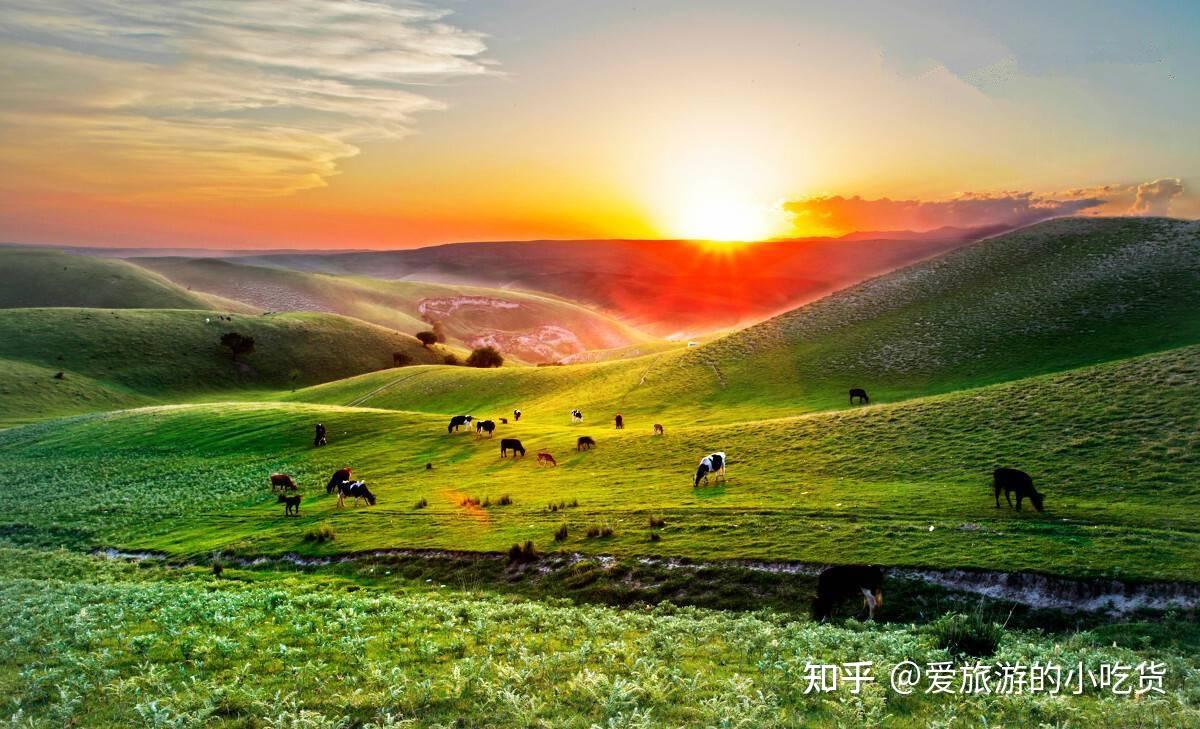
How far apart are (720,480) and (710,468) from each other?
3.38ft

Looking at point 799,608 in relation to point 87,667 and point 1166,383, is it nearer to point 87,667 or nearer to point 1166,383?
point 87,667

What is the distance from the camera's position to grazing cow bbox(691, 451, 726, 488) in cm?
3491

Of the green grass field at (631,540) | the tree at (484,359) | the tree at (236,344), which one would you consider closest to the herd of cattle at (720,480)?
the green grass field at (631,540)

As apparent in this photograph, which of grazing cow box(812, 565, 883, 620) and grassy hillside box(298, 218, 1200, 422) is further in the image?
grassy hillside box(298, 218, 1200, 422)

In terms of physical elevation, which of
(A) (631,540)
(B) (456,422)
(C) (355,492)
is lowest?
(C) (355,492)

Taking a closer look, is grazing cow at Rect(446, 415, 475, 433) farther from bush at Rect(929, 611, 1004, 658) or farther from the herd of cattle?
bush at Rect(929, 611, 1004, 658)

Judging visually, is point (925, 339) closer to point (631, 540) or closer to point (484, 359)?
point (631, 540)

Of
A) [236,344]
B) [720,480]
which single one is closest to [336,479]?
[720,480]

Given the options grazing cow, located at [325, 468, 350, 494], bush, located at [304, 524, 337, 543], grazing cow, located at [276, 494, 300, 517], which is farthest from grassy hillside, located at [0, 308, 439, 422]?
bush, located at [304, 524, 337, 543]

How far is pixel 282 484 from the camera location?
142 ft

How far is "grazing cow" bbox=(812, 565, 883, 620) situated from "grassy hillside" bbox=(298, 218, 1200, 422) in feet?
135

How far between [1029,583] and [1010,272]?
8664 cm

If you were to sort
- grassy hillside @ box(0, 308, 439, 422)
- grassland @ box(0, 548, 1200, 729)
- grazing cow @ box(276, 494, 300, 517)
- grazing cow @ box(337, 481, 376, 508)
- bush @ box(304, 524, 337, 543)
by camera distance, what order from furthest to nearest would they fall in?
1. grassy hillside @ box(0, 308, 439, 422)
2. grazing cow @ box(337, 481, 376, 508)
3. grazing cow @ box(276, 494, 300, 517)
4. bush @ box(304, 524, 337, 543)
5. grassland @ box(0, 548, 1200, 729)

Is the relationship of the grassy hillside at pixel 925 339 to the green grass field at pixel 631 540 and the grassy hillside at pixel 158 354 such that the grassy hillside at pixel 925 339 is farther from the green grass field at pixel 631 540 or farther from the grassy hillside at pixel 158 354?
the grassy hillside at pixel 158 354
